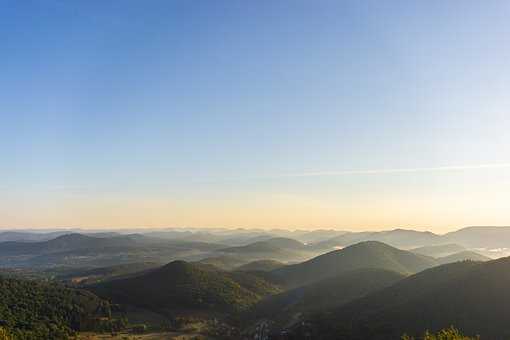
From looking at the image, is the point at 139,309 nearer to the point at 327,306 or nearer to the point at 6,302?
the point at 6,302

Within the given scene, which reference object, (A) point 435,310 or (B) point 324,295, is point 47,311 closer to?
(B) point 324,295

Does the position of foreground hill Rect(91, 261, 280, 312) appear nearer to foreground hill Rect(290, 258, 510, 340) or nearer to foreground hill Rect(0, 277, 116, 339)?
foreground hill Rect(0, 277, 116, 339)

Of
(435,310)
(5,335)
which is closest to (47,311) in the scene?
(5,335)

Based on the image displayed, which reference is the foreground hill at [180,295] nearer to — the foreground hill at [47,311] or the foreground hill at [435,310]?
the foreground hill at [47,311]

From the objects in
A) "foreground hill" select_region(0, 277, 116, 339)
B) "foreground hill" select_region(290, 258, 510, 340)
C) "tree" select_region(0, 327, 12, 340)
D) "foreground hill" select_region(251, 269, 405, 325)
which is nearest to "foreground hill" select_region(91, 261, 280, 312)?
"foreground hill" select_region(251, 269, 405, 325)

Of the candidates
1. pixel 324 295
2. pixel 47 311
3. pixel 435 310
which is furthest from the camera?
pixel 324 295

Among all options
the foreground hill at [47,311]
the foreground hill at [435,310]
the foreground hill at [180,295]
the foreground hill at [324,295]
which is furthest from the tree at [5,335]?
the foreground hill at [324,295]

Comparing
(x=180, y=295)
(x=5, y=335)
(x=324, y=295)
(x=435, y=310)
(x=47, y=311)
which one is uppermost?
(x=435, y=310)
